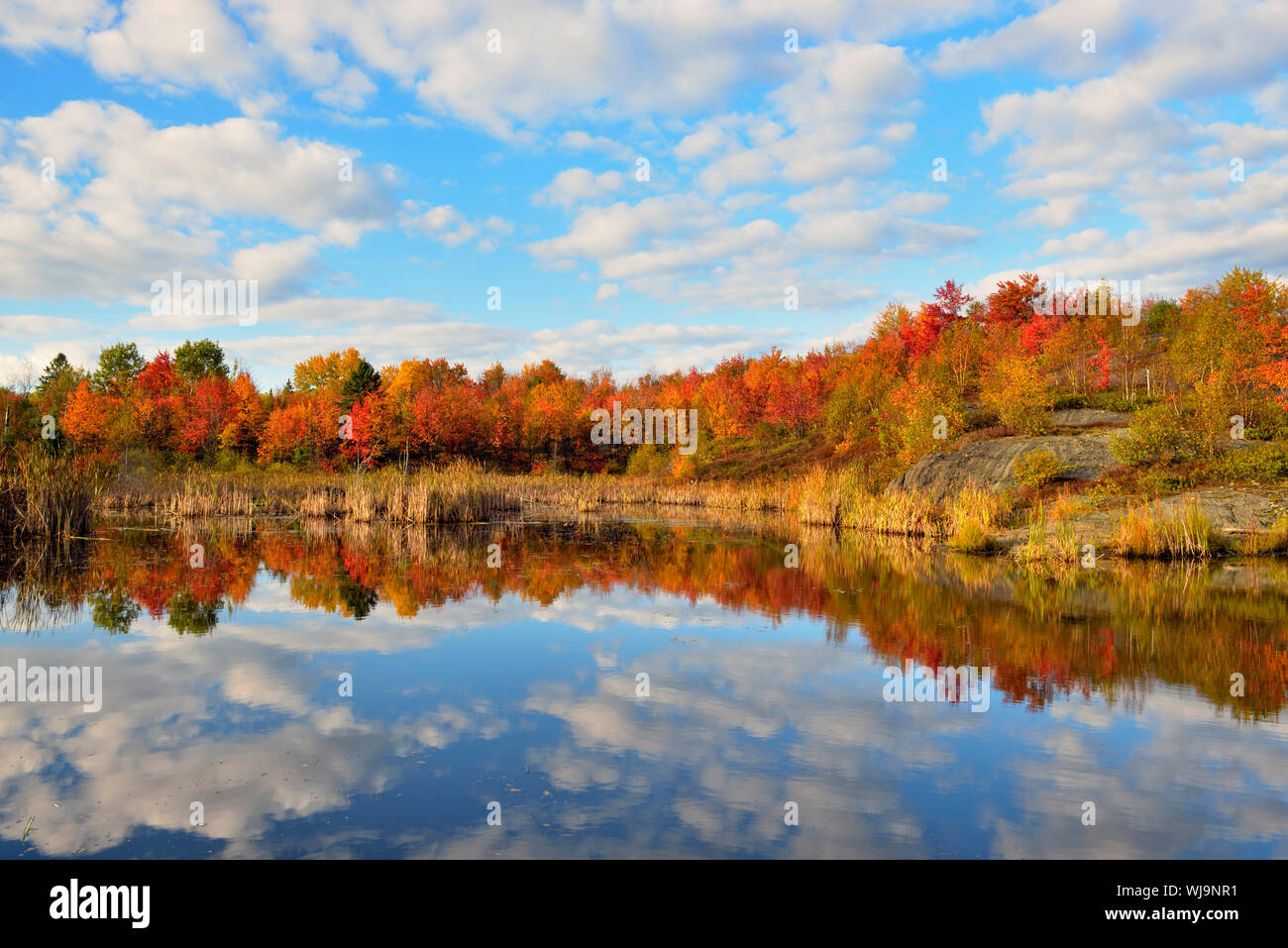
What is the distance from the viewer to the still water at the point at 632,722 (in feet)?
13.3

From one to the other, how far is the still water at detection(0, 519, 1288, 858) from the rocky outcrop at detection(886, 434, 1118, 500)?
1284 centimetres


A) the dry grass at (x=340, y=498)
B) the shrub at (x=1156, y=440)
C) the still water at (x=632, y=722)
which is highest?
the shrub at (x=1156, y=440)

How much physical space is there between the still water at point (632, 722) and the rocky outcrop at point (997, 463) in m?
12.8

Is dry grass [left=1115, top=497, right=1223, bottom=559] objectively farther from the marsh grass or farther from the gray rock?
the marsh grass

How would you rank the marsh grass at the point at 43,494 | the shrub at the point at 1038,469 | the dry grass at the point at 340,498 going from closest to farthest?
the marsh grass at the point at 43,494, the dry grass at the point at 340,498, the shrub at the point at 1038,469

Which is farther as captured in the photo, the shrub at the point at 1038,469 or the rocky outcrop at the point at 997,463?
the rocky outcrop at the point at 997,463

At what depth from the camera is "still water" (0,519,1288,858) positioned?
405cm

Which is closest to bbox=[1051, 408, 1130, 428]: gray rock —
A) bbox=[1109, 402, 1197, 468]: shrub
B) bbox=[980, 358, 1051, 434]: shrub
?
bbox=[980, 358, 1051, 434]: shrub

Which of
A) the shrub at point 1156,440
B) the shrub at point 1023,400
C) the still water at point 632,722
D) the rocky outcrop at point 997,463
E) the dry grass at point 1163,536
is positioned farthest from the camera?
the shrub at point 1023,400

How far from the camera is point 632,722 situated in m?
5.88

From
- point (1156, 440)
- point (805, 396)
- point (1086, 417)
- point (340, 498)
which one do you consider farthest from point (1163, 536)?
point (805, 396)

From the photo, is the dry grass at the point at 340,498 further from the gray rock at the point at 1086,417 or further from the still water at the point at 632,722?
the gray rock at the point at 1086,417

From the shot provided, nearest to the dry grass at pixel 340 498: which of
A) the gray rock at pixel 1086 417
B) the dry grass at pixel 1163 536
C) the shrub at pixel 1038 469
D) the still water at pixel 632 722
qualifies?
the still water at pixel 632 722

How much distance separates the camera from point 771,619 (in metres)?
10.3
